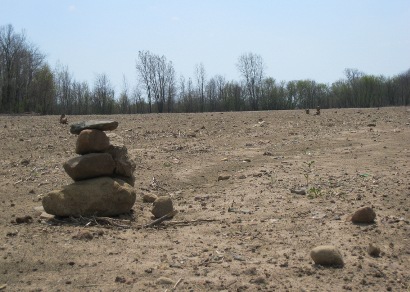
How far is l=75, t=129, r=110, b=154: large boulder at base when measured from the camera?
7.28 meters


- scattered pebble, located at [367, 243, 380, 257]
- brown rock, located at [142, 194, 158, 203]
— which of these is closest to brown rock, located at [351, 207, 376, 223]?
scattered pebble, located at [367, 243, 380, 257]

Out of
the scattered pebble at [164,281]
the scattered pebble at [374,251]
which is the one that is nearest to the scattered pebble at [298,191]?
the scattered pebble at [374,251]

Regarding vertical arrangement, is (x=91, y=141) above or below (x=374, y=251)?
above

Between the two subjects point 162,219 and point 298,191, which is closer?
point 162,219

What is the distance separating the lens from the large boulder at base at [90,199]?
6719 mm

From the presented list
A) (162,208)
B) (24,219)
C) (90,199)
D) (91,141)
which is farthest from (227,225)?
(24,219)

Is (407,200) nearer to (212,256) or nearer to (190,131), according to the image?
(212,256)

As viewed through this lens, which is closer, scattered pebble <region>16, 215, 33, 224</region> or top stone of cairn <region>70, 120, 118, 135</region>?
scattered pebble <region>16, 215, 33, 224</region>

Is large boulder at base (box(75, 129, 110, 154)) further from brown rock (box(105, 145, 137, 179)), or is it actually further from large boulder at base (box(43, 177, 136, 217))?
large boulder at base (box(43, 177, 136, 217))

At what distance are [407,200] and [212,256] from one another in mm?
3308

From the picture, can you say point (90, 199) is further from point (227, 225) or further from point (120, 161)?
point (227, 225)

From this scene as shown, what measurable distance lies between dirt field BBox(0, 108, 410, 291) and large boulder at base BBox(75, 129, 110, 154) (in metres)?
1.13

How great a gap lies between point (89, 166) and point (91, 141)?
417mm

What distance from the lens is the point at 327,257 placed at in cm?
491
